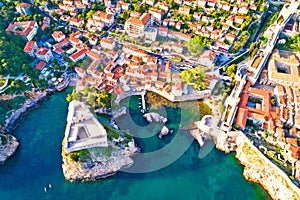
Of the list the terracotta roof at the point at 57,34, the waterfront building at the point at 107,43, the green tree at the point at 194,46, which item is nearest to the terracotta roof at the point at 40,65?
the terracotta roof at the point at 57,34

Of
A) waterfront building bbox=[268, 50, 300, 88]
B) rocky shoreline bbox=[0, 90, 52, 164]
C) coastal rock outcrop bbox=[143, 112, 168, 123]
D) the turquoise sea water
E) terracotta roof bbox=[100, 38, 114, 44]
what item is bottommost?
the turquoise sea water

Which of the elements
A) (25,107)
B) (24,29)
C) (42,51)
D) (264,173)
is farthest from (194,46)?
(24,29)

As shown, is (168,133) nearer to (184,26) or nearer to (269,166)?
(269,166)

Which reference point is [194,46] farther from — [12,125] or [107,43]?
[12,125]

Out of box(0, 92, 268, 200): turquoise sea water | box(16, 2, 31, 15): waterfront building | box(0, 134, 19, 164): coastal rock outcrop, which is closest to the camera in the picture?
box(0, 92, 268, 200): turquoise sea water

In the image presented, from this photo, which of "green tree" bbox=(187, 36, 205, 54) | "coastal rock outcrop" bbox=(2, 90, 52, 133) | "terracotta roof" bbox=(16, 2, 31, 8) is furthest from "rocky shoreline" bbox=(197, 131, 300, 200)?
"terracotta roof" bbox=(16, 2, 31, 8)

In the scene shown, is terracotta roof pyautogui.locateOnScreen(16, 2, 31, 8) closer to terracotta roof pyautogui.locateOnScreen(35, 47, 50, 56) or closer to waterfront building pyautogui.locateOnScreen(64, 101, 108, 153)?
terracotta roof pyautogui.locateOnScreen(35, 47, 50, 56)

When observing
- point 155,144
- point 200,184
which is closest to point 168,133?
point 155,144
